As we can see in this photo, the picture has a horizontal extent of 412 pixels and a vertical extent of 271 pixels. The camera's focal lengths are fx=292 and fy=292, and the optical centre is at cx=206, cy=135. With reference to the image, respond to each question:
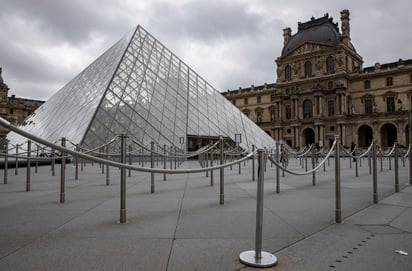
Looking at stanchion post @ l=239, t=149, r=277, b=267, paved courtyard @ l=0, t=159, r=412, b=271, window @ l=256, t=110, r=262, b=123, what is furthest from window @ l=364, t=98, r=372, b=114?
stanchion post @ l=239, t=149, r=277, b=267

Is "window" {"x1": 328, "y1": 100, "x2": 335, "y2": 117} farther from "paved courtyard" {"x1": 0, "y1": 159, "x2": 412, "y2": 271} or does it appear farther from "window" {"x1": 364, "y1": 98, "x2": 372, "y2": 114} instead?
"paved courtyard" {"x1": 0, "y1": 159, "x2": 412, "y2": 271}

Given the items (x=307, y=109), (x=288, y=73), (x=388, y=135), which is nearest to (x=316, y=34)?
(x=288, y=73)

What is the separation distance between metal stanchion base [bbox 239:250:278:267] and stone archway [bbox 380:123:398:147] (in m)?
56.9

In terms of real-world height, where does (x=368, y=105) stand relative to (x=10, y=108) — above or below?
below

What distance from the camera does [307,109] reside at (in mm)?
55531

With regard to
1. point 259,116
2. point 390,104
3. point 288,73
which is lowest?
point 259,116

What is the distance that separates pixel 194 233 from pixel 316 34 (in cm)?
6311

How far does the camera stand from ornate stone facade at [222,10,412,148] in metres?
49.9

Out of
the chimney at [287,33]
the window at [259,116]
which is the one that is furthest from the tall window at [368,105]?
the chimney at [287,33]

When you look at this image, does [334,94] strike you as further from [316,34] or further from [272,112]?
[272,112]

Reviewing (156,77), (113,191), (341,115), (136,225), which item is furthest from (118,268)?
(341,115)

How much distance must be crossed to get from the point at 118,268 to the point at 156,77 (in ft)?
71.2

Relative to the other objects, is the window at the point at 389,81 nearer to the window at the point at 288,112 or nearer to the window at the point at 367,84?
the window at the point at 367,84

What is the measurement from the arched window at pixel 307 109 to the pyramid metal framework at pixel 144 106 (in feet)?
107
